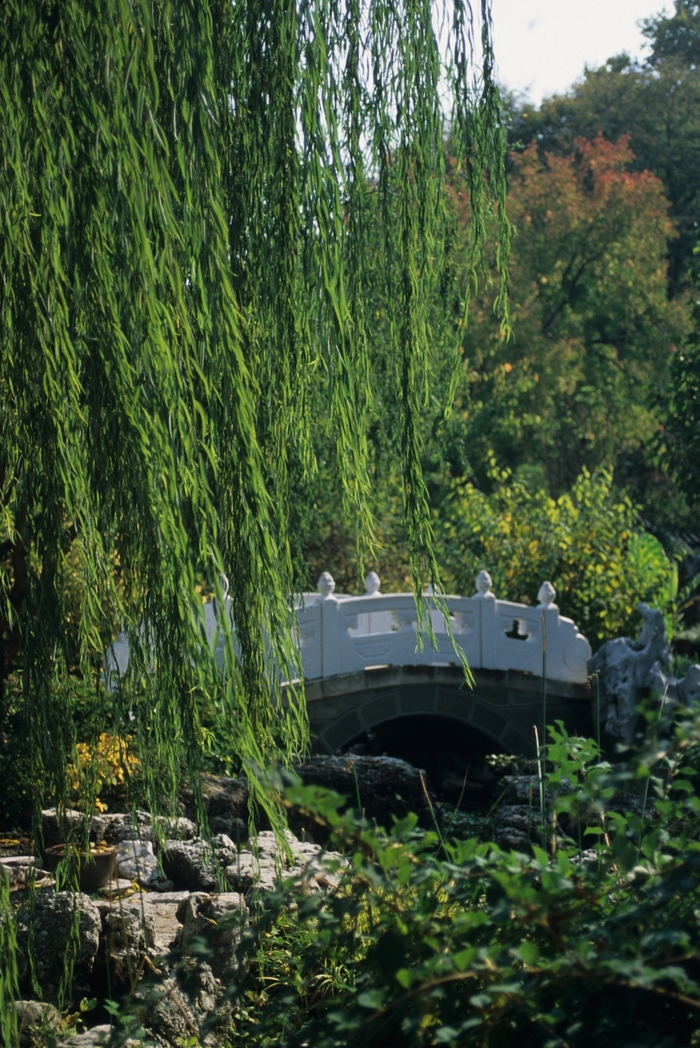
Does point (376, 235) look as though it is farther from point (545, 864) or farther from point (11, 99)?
point (545, 864)

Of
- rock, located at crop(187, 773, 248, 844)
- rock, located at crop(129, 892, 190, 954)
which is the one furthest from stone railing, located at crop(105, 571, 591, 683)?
rock, located at crop(129, 892, 190, 954)

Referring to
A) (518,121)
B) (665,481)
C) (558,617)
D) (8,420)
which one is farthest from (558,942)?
(518,121)

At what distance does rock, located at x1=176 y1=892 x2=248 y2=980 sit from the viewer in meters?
Answer: 3.30

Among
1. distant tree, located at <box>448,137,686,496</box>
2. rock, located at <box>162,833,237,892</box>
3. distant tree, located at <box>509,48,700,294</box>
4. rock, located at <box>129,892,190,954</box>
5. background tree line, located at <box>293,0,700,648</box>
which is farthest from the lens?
distant tree, located at <box>509,48,700,294</box>

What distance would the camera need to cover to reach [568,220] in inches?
703

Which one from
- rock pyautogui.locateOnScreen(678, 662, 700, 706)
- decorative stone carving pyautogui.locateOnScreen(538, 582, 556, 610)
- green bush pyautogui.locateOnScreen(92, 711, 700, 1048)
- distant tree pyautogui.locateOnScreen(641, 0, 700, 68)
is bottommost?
green bush pyautogui.locateOnScreen(92, 711, 700, 1048)

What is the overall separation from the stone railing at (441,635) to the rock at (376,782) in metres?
1.62

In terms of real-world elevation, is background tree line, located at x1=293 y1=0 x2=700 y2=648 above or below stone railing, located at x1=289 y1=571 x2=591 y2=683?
above

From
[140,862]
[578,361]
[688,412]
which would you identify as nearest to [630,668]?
Result: [688,412]

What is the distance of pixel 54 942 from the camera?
368cm

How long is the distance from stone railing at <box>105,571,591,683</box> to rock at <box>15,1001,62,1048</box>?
22.1 ft

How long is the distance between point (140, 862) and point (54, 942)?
1320mm

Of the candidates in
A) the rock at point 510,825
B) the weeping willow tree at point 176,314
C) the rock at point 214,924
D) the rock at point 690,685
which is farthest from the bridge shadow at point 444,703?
the weeping willow tree at point 176,314

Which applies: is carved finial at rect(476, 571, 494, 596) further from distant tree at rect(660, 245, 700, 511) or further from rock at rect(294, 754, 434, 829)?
rock at rect(294, 754, 434, 829)
